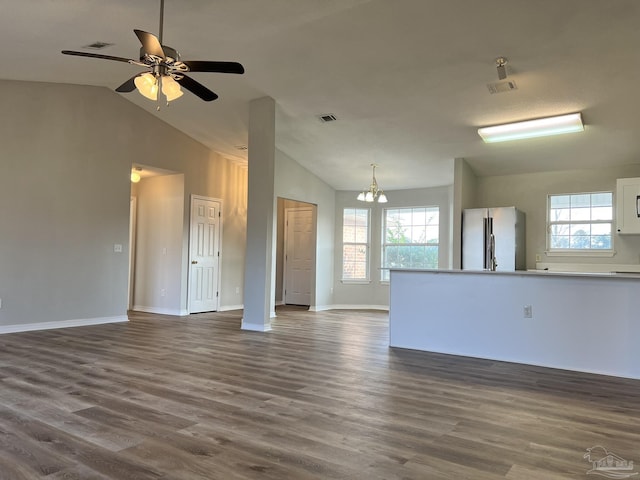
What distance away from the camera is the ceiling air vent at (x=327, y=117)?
6254 mm

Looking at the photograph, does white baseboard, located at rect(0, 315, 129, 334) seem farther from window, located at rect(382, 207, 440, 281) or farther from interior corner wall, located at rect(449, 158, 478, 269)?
interior corner wall, located at rect(449, 158, 478, 269)

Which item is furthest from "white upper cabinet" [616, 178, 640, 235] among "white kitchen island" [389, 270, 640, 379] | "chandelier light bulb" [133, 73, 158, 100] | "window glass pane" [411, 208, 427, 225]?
"chandelier light bulb" [133, 73, 158, 100]

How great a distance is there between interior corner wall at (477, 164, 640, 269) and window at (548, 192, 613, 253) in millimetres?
109

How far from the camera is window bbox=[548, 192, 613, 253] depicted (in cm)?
677

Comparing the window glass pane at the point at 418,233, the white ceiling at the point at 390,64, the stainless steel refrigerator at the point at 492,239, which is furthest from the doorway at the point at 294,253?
the stainless steel refrigerator at the point at 492,239

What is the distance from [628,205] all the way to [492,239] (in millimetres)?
1853

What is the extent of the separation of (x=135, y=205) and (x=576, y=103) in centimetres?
742

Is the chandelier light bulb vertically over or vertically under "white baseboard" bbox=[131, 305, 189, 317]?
over

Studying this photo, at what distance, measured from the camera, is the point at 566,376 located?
407 centimetres

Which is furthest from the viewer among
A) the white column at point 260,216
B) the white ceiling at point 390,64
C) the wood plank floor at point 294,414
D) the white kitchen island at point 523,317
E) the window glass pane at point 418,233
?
the window glass pane at point 418,233

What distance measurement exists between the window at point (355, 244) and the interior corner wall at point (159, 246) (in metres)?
3.32

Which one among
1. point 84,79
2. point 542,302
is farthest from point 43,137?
point 542,302

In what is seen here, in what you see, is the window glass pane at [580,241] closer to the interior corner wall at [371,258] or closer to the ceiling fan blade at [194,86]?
the interior corner wall at [371,258]

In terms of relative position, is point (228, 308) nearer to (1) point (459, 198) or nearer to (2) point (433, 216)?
(2) point (433, 216)
